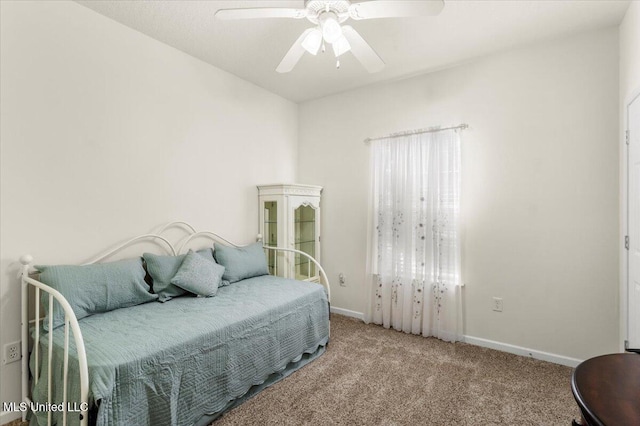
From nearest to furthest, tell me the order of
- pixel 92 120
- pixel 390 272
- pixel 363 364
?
pixel 92 120
pixel 363 364
pixel 390 272

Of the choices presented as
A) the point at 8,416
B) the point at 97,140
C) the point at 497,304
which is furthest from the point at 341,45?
the point at 8,416

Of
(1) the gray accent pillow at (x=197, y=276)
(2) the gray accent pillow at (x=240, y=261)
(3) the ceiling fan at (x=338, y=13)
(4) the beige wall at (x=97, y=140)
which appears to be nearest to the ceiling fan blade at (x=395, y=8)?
(3) the ceiling fan at (x=338, y=13)

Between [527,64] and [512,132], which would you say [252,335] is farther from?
[527,64]

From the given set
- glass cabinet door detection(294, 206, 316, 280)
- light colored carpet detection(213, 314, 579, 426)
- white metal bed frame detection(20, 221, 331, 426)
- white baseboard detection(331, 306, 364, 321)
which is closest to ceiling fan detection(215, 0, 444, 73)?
white metal bed frame detection(20, 221, 331, 426)

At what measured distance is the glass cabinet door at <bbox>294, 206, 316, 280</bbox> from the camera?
3.56 meters

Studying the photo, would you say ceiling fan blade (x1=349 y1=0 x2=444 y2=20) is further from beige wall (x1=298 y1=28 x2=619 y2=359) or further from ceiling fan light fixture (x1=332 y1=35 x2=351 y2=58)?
beige wall (x1=298 y1=28 x2=619 y2=359)

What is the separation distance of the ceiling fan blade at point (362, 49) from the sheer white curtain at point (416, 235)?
1.23 metres

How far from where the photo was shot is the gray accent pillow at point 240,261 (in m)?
2.78

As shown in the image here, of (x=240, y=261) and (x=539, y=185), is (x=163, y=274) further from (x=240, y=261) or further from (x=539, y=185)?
(x=539, y=185)

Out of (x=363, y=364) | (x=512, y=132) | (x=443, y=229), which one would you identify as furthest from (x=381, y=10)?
(x=363, y=364)

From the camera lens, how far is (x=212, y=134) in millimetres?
3004

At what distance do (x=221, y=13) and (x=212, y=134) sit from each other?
152 centimetres

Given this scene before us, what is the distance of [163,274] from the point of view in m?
2.34

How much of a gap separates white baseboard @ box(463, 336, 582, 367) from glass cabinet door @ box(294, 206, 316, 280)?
172 centimetres
